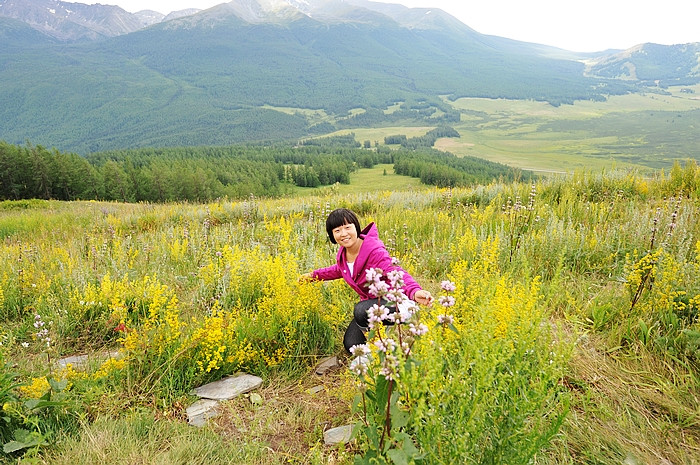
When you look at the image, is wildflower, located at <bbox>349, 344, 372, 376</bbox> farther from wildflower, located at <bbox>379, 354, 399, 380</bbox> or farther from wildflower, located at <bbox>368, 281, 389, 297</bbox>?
wildflower, located at <bbox>368, 281, 389, 297</bbox>

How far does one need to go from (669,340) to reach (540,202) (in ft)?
18.0

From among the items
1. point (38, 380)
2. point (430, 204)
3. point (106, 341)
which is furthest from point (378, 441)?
point (430, 204)

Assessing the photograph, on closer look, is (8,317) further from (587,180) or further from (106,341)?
(587,180)

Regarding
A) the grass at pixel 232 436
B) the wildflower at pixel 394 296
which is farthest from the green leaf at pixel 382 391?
the grass at pixel 232 436

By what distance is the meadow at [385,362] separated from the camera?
6.51 ft

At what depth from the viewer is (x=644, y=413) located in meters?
2.66

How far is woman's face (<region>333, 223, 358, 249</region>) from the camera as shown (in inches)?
148

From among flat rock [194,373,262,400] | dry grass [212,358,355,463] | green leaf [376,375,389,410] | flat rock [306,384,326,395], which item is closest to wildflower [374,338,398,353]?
green leaf [376,375,389,410]

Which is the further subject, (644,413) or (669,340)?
(669,340)

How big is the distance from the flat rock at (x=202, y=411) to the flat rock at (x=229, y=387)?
7cm

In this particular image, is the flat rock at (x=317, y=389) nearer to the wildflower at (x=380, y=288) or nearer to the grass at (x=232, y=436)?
the grass at (x=232, y=436)

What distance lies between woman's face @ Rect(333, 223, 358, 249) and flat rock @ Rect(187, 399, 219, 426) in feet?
6.18

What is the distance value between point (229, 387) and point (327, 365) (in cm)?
96

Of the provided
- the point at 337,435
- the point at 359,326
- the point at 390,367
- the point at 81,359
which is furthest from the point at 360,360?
the point at 81,359
